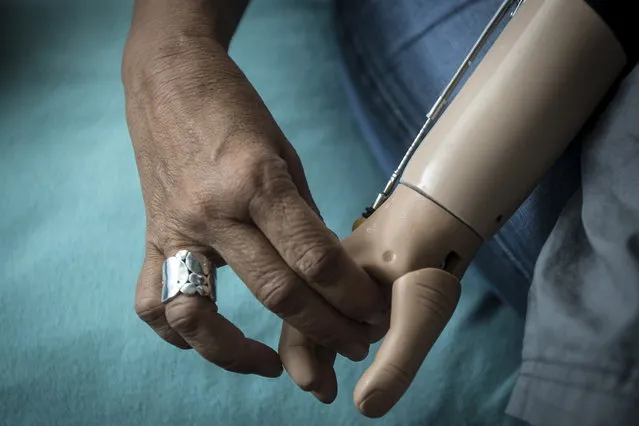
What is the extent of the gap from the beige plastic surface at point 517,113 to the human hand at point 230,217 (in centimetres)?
9

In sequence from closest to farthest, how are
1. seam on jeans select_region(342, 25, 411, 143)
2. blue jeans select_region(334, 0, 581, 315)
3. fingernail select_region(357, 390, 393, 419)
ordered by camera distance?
fingernail select_region(357, 390, 393, 419) → blue jeans select_region(334, 0, 581, 315) → seam on jeans select_region(342, 25, 411, 143)

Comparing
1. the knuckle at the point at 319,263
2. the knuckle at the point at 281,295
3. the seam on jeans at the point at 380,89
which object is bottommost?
the knuckle at the point at 281,295

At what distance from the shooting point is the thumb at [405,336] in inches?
17.0

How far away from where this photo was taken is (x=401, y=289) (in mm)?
450

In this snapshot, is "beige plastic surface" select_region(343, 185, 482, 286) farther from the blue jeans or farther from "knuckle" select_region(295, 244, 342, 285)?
the blue jeans

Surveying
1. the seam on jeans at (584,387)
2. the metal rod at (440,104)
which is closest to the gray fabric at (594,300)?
the seam on jeans at (584,387)

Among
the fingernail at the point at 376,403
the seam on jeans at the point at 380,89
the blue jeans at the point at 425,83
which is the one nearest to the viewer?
the fingernail at the point at 376,403

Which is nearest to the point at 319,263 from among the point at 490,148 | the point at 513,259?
the point at 490,148

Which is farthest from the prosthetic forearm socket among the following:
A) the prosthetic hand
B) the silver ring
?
the silver ring

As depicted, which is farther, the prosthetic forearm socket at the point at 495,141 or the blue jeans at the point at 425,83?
the blue jeans at the point at 425,83

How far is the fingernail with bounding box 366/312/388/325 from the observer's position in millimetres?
475

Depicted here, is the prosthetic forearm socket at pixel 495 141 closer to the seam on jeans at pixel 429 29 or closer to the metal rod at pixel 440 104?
the metal rod at pixel 440 104

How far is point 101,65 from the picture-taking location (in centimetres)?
97

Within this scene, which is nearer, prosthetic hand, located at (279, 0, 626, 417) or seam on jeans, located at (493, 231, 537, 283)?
prosthetic hand, located at (279, 0, 626, 417)
